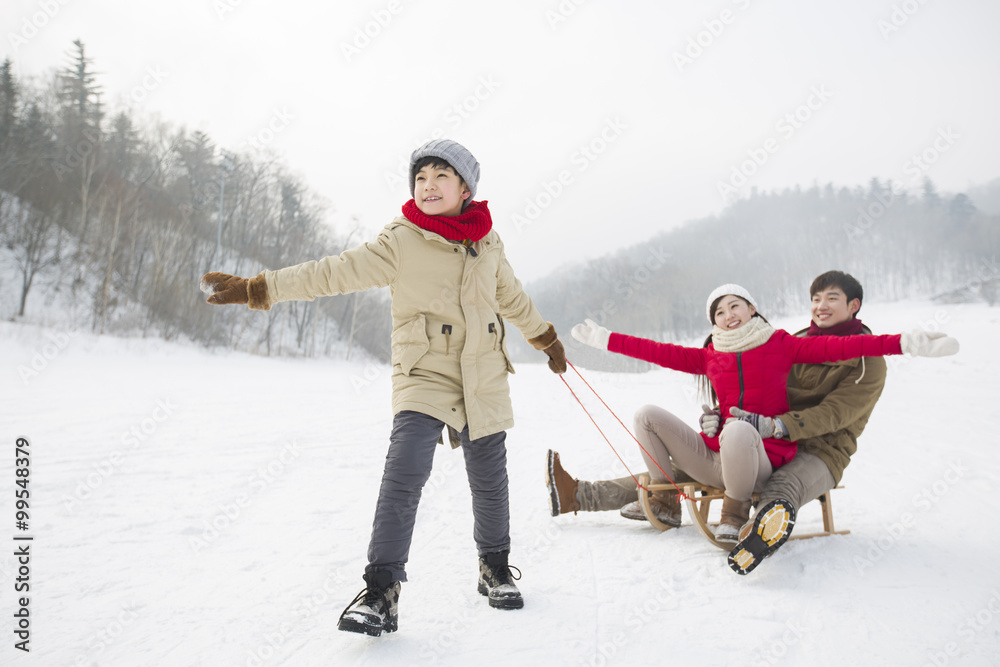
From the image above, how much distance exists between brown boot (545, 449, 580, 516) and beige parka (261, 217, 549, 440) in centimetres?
104

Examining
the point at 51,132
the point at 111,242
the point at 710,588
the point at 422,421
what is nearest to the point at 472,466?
the point at 422,421

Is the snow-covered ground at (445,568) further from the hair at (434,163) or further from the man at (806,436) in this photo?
the hair at (434,163)

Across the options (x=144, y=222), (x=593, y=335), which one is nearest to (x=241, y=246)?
(x=144, y=222)

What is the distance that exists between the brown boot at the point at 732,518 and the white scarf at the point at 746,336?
0.82 metres

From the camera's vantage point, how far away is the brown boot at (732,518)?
2652 millimetres

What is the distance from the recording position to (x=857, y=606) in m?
2.12

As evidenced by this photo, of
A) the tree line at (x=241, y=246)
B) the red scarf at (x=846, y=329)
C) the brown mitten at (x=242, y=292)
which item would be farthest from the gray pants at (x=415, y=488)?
the tree line at (x=241, y=246)

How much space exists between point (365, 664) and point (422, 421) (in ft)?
2.73

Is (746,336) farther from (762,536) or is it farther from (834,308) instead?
(762,536)

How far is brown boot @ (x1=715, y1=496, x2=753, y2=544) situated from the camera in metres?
2.65

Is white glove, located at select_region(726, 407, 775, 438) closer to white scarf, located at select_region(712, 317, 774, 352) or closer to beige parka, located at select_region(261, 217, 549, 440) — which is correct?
white scarf, located at select_region(712, 317, 774, 352)

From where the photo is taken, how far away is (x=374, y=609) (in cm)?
188

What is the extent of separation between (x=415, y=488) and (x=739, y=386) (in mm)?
1937

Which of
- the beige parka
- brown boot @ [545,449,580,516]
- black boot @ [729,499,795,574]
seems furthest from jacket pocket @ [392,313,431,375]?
black boot @ [729,499,795,574]
